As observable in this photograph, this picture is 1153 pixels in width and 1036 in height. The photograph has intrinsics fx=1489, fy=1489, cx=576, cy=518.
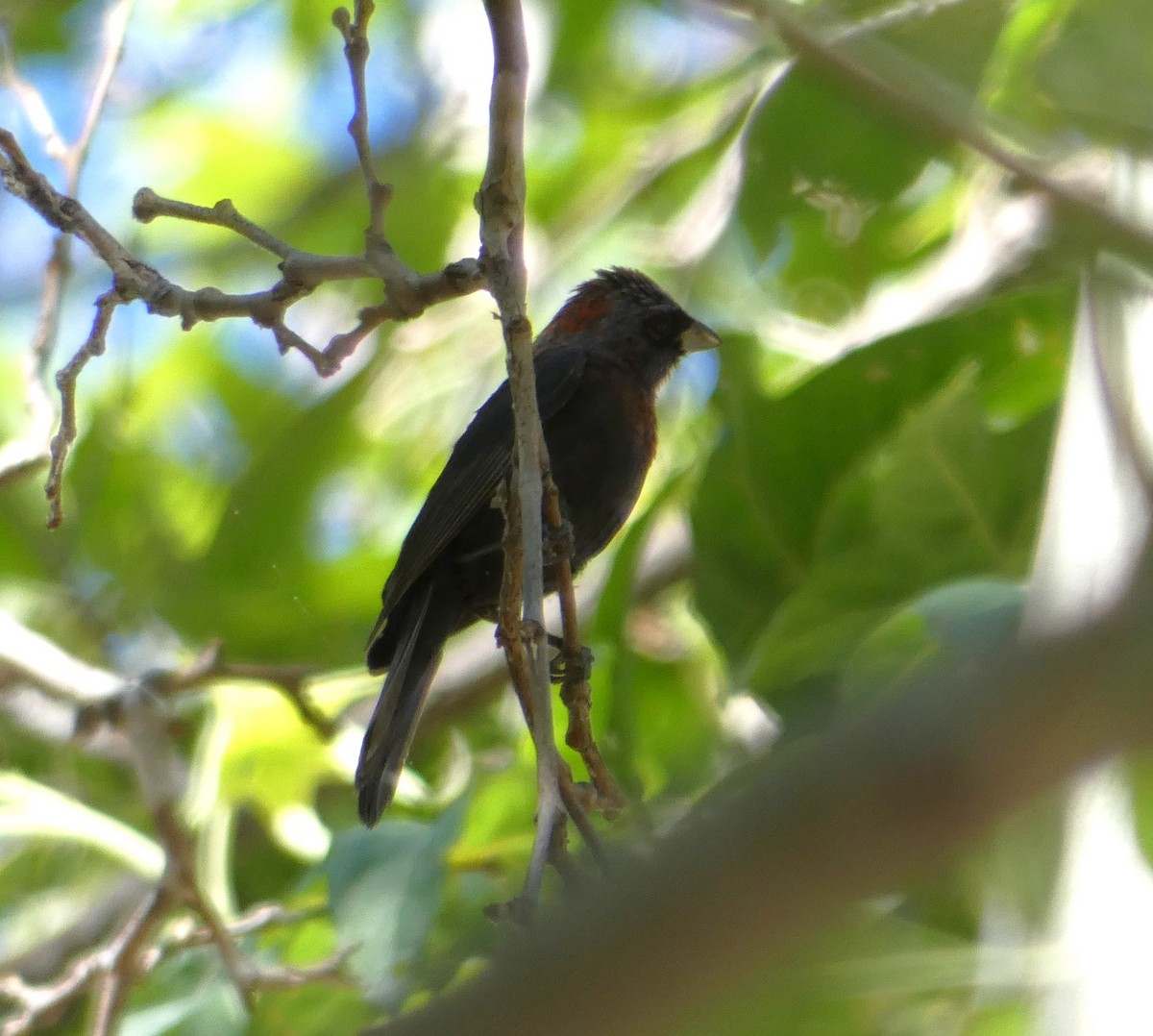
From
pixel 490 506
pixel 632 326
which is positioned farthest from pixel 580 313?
pixel 490 506

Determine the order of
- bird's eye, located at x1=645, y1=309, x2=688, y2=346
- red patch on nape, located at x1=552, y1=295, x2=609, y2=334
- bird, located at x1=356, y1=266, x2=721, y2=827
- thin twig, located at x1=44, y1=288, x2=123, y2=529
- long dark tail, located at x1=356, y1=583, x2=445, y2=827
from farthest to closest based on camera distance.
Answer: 1. red patch on nape, located at x1=552, y1=295, x2=609, y2=334
2. bird's eye, located at x1=645, y1=309, x2=688, y2=346
3. bird, located at x1=356, y1=266, x2=721, y2=827
4. long dark tail, located at x1=356, y1=583, x2=445, y2=827
5. thin twig, located at x1=44, y1=288, x2=123, y2=529

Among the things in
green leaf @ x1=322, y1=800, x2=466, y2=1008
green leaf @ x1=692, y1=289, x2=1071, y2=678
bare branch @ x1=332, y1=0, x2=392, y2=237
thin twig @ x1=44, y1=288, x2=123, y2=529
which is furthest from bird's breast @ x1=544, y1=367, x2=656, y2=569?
thin twig @ x1=44, y1=288, x2=123, y2=529

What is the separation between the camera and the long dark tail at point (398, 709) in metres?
3.79

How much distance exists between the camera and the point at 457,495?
4.04 m

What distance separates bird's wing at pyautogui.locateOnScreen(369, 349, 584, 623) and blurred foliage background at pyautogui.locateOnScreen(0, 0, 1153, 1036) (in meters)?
0.41

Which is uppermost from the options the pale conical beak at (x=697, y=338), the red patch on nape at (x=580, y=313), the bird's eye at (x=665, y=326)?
the red patch on nape at (x=580, y=313)

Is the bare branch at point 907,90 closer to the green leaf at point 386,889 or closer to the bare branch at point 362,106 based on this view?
the bare branch at point 362,106

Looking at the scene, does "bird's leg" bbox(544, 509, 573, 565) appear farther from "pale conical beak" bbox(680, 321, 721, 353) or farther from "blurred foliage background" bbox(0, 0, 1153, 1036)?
"pale conical beak" bbox(680, 321, 721, 353)

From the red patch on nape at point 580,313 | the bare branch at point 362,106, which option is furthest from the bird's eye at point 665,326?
the bare branch at point 362,106

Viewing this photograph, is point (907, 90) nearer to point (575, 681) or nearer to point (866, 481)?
point (575, 681)

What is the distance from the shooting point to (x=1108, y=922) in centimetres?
243

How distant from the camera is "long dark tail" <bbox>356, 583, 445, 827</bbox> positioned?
3.79 metres

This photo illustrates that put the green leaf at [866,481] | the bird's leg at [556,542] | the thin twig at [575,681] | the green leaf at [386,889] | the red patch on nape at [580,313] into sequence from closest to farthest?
1. the thin twig at [575,681]
2. the bird's leg at [556,542]
3. the green leaf at [386,889]
4. the green leaf at [866,481]
5. the red patch on nape at [580,313]

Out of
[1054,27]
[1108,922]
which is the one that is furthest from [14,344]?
[1108,922]
